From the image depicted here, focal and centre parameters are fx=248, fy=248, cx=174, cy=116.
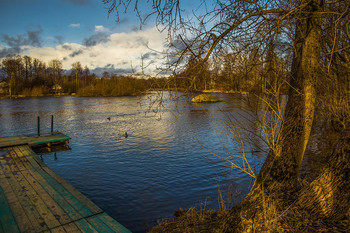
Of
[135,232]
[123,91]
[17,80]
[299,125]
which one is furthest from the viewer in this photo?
[17,80]

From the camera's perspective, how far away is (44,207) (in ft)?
14.8

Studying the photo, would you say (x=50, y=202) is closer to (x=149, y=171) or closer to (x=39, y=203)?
(x=39, y=203)

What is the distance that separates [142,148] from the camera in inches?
488

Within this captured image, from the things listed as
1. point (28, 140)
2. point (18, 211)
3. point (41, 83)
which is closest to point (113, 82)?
point (41, 83)

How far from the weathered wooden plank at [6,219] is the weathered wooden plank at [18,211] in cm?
5

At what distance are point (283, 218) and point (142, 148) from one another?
9858mm

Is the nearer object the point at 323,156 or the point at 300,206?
the point at 300,206

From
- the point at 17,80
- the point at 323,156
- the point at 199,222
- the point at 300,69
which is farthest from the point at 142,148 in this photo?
the point at 17,80

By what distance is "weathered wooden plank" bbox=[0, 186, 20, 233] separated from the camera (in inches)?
148

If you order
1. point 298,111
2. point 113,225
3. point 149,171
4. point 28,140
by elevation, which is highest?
point 298,111

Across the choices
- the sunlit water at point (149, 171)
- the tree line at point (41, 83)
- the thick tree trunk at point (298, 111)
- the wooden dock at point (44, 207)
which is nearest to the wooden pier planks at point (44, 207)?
the wooden dock at point (44, 207)

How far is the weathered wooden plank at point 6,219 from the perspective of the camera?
3.77 m

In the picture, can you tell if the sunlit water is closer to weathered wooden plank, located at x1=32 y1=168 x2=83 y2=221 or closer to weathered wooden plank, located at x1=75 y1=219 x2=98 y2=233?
weathered wooden plank, located at x1=32 y1=168 x2=83 y2=221

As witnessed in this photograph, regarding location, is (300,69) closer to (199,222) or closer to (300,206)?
(300,206)
